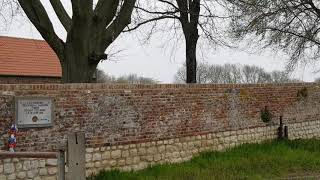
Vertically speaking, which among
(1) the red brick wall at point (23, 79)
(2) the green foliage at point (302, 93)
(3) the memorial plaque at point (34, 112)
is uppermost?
(1) the red brick wall at point (23, 79)

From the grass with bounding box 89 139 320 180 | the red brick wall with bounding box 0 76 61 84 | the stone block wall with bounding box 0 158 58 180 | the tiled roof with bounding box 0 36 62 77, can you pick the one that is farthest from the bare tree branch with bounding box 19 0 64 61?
the tiled roof with bounding box 0 36 62 77

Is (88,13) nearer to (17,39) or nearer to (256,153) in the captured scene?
(256,153)

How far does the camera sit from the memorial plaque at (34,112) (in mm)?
9867

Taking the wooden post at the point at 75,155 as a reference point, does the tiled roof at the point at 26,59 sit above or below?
above

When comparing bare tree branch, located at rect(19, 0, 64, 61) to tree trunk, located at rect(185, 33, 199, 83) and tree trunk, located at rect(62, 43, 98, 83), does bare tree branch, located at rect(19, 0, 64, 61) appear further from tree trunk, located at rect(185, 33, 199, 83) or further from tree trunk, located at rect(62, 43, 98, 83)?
tree trunk, located at rect(185, 33, 199, 83)

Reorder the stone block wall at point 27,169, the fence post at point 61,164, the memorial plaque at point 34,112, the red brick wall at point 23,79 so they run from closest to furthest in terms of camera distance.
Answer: the fence post at point 61,164, the stone block wall at point 27,169, the memorial plaque at point 34,112, the red brick wall at point 23,79

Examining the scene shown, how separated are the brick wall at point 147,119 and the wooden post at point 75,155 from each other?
4440mm

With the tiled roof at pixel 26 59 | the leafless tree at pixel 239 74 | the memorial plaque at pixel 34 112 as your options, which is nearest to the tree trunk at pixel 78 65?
the memorial plaque at pixel 34 112

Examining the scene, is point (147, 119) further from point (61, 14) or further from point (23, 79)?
point (23, 79)

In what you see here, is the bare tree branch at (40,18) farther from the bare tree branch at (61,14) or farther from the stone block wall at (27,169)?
the stone block wall at (27,169)

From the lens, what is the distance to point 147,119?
12578 mm

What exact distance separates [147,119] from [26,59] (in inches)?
812

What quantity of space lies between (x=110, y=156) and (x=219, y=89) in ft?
15.3

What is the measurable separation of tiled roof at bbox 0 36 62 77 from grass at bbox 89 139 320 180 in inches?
707
